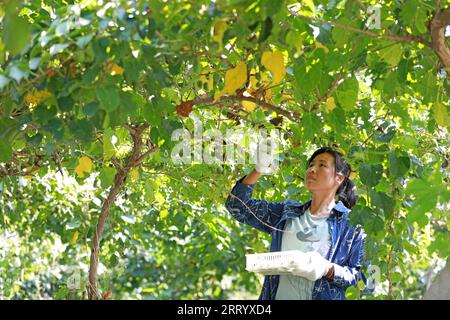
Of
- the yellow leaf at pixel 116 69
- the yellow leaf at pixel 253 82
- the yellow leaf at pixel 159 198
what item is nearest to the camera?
the yellow leaf at pixel 116 69

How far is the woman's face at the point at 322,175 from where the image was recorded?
3.43 meters

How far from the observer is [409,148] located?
3143mm

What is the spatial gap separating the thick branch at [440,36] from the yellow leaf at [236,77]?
57 cm

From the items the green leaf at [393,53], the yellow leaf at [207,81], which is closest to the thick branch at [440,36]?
the green leaf at [393,53]

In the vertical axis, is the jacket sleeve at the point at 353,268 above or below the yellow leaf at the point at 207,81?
below

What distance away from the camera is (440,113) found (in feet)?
9.35

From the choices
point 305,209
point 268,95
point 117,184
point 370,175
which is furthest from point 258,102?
point 117,184

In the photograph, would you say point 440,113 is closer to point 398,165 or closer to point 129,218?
point 398,165

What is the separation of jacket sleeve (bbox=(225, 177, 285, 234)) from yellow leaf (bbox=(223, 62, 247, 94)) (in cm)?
73

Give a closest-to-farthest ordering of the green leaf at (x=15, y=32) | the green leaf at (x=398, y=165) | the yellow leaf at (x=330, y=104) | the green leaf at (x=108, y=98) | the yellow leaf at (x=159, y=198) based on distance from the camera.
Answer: the green leaf at (x=15, y=32) < the green leaf at (x=108, y=98) < the green leaf at (x=398, y=165) < the yellow leaf at (x=330, y=104) < the yellow leaf at (x=159, y=198)

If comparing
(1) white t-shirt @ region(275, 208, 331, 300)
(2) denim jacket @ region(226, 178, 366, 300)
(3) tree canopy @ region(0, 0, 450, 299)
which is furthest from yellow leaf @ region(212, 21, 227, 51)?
(1) white t-shirt @ region(275, 208, 331, 300)

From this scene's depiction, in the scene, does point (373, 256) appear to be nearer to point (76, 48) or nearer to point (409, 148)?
point (409, 148)

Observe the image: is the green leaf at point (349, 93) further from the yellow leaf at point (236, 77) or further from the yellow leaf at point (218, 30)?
the yellow leaf at point (218, 30)

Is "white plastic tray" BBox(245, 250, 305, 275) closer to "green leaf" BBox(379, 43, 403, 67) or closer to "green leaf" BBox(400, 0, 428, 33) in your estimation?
"green leaf" BBox(379, 43, 403, 67)
